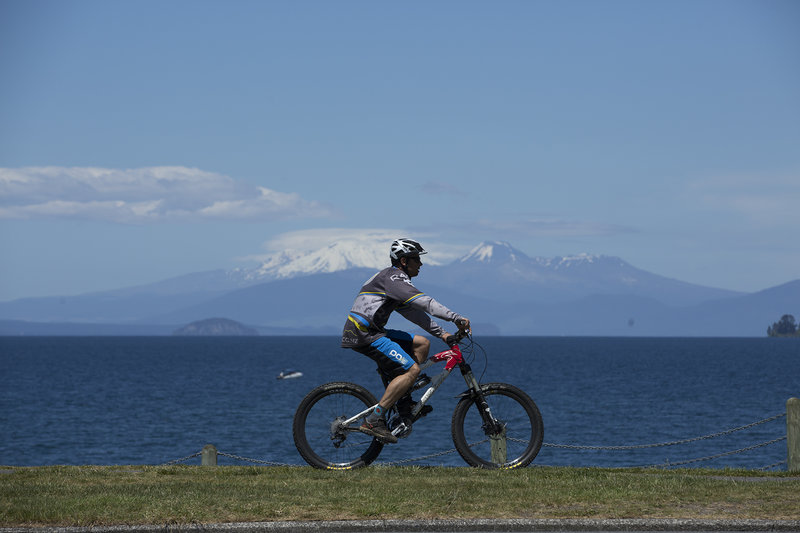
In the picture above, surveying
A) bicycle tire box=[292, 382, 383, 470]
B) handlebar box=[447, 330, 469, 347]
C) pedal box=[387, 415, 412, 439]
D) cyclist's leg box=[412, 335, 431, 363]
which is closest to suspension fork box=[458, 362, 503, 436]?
handlebar box=[447, 330, 469, 347]

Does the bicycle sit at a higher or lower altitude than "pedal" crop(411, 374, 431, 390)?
lower

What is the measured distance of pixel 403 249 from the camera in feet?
33.9

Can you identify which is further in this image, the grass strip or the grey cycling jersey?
the grey cycling jersey

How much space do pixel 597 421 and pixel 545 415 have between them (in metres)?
3.27

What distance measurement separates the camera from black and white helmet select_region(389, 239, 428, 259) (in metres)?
10.3

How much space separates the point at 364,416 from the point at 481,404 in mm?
1290

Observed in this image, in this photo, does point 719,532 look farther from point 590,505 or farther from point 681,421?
point 681,421

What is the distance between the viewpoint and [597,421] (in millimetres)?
54781

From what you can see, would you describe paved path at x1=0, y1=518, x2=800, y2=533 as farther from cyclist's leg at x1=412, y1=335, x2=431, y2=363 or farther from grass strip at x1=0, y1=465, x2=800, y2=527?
cyclist's leg at x1=412, y1=335, x2=431, y2=363

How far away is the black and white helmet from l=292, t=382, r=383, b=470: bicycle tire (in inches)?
59.1

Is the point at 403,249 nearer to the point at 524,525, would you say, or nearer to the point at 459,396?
the point at 459,396

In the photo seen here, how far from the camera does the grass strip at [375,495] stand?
763cm

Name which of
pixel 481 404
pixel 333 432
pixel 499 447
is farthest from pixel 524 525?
pixel 499 447

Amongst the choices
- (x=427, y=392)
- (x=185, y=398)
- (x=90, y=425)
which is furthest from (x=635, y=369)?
(x=427, y=392)
